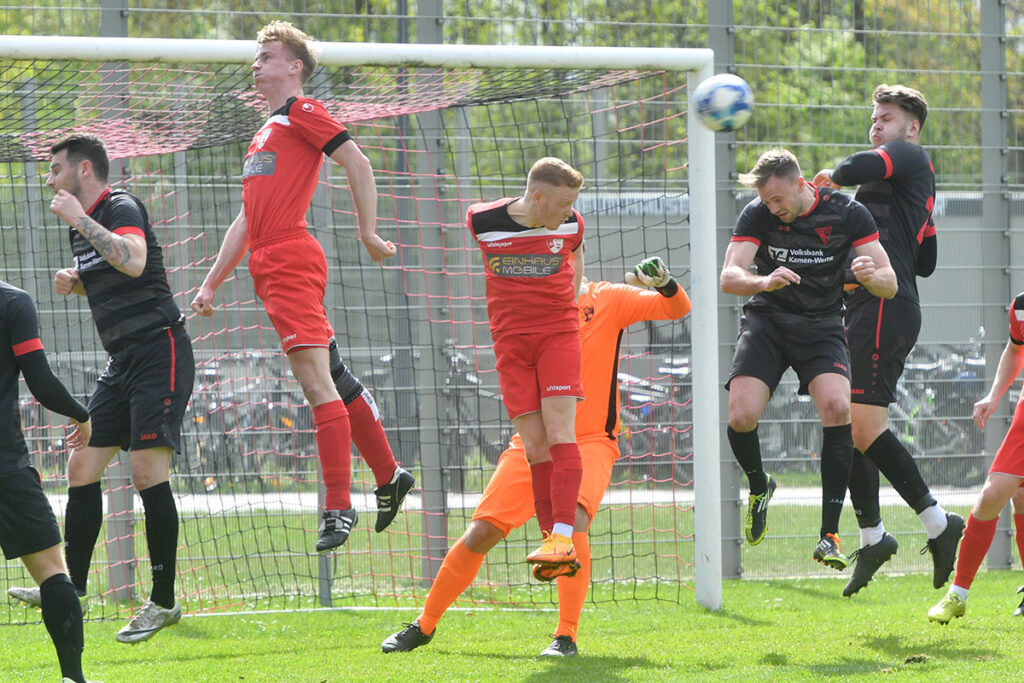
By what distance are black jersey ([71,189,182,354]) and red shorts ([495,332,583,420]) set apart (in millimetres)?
1642

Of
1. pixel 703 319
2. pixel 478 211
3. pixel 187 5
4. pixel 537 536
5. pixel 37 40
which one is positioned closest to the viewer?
pixel 478 211

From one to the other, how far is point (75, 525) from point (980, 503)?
4675 mm

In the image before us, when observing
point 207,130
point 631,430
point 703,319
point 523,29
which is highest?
point 523,29

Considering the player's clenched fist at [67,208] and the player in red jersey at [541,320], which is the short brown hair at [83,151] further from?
the player in red jersey at [541,320]

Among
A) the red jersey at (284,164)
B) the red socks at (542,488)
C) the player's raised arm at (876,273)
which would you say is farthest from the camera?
the player's raised arm at (876,273)

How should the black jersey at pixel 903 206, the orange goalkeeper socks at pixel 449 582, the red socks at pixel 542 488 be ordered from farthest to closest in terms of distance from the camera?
1. the black jersey at pixel 903 206
2. the orange goalkeeper socks at pixel 449 582
3. the red socks at pixel 542 488

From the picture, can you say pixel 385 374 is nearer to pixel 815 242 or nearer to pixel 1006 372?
pixel 815 242

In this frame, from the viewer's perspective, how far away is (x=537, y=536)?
8859 mm

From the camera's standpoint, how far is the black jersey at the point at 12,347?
15.2 ft

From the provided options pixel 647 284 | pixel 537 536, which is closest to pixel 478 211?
pixel 647 284

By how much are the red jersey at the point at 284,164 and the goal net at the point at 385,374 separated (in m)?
2.77

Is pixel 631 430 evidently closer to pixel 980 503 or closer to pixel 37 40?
pixel 980 503

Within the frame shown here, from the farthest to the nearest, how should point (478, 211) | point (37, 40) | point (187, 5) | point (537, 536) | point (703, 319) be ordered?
point (537, 536) → point (187, 5) → point (703, 319) → point (37, 40) → point (478, 211)

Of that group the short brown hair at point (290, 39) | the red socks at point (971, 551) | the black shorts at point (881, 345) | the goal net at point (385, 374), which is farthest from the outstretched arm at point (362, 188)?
the red socks at point (971, 551)
